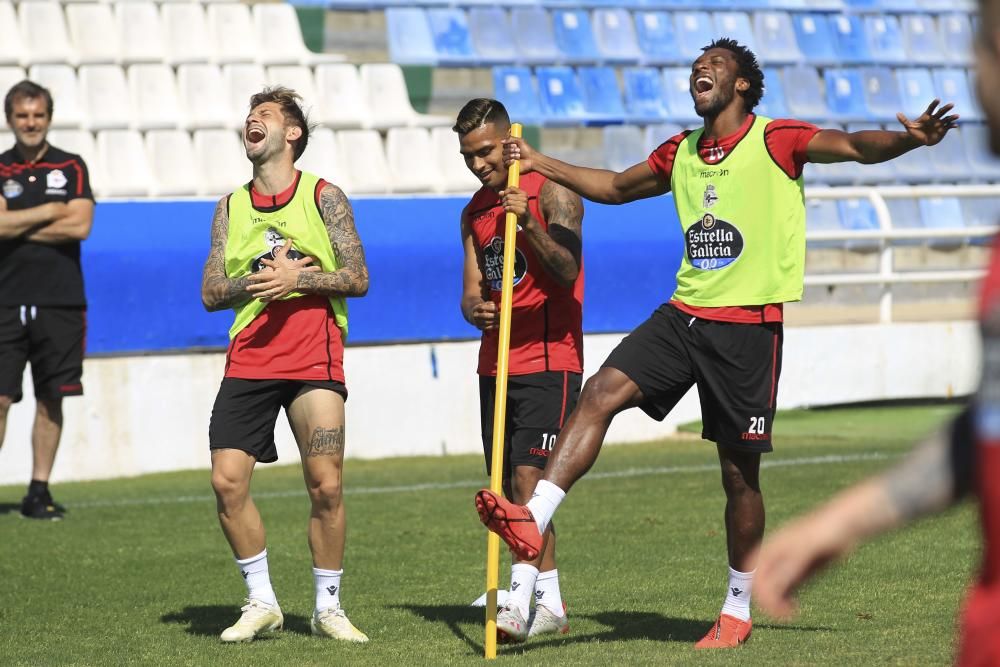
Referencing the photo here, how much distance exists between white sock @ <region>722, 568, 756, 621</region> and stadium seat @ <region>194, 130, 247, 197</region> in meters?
9.46

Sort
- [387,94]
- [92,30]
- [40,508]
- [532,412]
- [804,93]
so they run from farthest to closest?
[804,93]
[387,94]
[92,30]
[40,508]
[532,412]

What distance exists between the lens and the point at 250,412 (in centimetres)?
595

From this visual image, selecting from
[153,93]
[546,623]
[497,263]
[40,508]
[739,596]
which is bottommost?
[40,508]

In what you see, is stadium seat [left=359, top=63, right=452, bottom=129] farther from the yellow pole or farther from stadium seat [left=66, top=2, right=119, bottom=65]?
the yellow pole

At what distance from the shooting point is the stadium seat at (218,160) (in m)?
14.3

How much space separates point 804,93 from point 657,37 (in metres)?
1.95

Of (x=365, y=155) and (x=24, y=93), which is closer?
(x=24, y=93)

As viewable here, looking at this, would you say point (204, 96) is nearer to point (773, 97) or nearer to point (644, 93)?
point (644, 93)

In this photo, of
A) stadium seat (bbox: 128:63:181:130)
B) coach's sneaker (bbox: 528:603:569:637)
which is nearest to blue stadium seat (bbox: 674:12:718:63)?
stadium seat (bbox: 128:63:181:130)

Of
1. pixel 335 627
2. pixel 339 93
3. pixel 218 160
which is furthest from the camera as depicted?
pixel 339 93

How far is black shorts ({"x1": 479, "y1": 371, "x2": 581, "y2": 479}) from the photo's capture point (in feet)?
20.2

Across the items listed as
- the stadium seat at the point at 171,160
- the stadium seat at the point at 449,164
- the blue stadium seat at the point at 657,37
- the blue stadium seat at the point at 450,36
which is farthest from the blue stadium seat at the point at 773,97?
the stadium seat at the point at 171,160

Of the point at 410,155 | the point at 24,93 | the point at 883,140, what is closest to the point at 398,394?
the point at 410,155

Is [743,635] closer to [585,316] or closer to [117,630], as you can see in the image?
[117,630]
